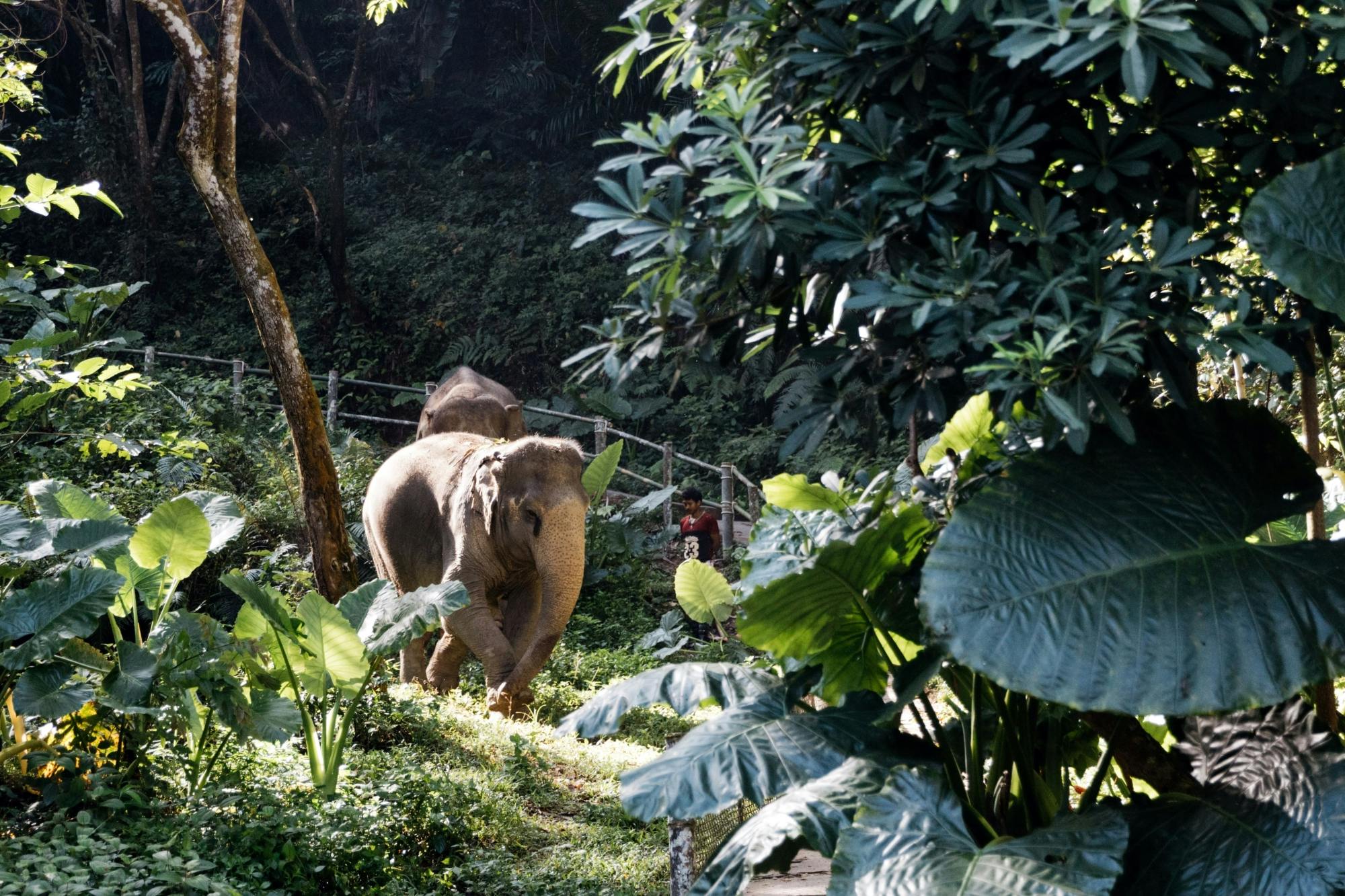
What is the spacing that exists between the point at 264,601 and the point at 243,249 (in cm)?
283

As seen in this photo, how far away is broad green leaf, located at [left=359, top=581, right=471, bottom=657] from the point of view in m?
5.04

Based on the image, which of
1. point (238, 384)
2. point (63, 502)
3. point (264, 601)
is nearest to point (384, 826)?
point (264, 601)

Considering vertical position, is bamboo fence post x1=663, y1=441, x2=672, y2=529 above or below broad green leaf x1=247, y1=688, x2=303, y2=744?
below

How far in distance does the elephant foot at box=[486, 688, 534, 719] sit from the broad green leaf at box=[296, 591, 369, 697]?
6.74ft

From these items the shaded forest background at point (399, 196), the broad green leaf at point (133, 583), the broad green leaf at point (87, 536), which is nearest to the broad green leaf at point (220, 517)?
the broad green leaf at point (133, 583)

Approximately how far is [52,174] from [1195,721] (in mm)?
20991

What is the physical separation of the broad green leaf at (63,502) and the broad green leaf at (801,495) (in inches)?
124

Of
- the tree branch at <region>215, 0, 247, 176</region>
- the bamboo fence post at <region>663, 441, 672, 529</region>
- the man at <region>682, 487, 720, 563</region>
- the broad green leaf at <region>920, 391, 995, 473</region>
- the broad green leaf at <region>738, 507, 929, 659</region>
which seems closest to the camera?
the broad green leaf at <region>738, 507, 929, 659</region>

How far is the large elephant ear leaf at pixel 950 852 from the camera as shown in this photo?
105 inches

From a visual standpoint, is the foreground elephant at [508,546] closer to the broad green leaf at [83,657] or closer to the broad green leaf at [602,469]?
the broad green leaf at [83,657]

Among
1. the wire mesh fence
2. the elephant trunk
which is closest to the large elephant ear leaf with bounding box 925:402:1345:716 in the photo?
the wire mesh fence

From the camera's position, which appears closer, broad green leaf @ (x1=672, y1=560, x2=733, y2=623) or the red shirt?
broad green leaf @ (x1=672, y1=560, x2=733, y2=623)

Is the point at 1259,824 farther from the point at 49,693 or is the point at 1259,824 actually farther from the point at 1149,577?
the point at 49,693

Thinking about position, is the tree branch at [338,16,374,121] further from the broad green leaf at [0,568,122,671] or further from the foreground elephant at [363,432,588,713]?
the broad green leaf at [0,568,122,671]
